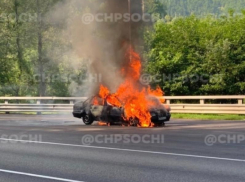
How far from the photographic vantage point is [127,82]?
23.0 metres

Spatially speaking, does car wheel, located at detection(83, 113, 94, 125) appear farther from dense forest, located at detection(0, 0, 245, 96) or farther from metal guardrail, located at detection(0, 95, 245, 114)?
dense forest, located at detection(0, 0, 245, 96)

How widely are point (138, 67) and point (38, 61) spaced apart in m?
21.4

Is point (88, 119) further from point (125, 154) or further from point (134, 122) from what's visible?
point (125, 154)

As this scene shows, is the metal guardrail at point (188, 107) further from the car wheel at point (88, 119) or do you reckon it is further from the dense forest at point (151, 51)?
the car wheel at point (88, 119)

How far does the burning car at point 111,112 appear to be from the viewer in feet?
67.6

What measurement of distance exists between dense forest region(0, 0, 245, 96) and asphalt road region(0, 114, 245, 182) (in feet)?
49.5

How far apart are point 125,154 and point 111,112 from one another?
8.85 meters

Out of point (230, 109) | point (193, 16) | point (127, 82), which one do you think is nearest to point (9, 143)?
point (127, 82)

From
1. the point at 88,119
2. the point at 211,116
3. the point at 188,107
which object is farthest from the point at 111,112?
the point at 188,107

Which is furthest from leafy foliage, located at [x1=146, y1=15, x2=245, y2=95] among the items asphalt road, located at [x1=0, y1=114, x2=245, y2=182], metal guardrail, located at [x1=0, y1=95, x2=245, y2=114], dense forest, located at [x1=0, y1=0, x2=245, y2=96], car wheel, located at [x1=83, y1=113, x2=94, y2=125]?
asphalt road, located at [x1=0, y1=114, x2=245, y2=182]

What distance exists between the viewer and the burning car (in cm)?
2061

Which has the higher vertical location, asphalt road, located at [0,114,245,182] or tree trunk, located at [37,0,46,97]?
tree trunk, located at [37,0,46,97]

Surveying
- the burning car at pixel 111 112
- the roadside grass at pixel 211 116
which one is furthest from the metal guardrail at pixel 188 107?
the burning car at pixel 111 112

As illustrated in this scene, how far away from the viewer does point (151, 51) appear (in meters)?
39.0
